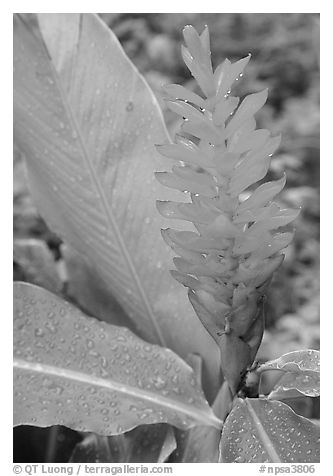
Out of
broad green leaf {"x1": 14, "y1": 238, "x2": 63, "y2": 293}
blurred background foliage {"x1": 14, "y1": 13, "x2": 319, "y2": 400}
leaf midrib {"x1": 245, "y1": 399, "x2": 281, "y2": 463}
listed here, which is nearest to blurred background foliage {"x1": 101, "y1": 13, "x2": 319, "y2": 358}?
blurred background foliage {"x1": 14, "y1": 13, "x2": 319, "y2": 400}

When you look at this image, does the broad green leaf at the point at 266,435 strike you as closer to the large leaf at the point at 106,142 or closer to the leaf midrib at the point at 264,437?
the leaf midrib at the point at 264,437

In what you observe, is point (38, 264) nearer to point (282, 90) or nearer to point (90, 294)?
point (90, 294)

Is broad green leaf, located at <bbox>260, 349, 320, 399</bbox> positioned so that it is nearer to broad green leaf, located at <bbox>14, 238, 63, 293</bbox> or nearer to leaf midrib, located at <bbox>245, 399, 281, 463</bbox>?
leaf midrib, located at <bbox>245, 399, 281, 463</bbox>

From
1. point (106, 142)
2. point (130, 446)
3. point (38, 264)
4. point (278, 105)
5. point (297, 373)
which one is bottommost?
point (130, 446)

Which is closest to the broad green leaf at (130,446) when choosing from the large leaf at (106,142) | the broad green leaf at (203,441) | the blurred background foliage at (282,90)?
the broad green leaf at (203,441)

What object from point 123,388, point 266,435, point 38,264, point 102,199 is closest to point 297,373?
point 266,435
